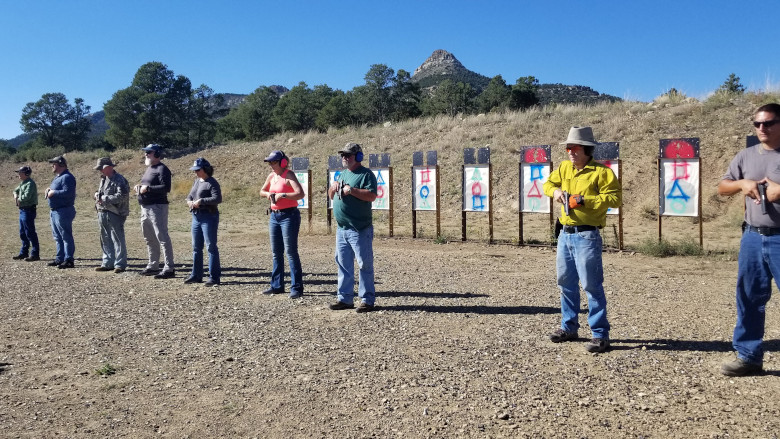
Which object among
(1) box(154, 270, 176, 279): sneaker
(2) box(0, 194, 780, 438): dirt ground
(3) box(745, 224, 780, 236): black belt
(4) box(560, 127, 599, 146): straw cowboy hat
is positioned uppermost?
(4) box(560, 127, 599, 146): straw cowboy hat

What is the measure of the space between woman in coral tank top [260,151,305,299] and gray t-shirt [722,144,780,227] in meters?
4.65

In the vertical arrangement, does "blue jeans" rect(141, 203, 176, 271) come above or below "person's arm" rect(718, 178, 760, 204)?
below

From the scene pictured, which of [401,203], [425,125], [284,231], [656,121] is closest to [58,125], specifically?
[425,125]

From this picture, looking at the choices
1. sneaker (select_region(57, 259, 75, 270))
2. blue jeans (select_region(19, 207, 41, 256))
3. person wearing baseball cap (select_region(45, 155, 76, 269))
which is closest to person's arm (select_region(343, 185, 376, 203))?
person wearing baseball cap (select_region(45, 155, 76, 269))

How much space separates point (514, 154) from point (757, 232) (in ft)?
64.4

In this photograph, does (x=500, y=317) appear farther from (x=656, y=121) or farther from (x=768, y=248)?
(x=656, y=121)

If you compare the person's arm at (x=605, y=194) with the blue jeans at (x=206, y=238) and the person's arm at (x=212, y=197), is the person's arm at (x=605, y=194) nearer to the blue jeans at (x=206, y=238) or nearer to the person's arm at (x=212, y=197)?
the person's arm at (x=212, y=197)

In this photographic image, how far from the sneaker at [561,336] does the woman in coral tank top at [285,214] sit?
11.0ft

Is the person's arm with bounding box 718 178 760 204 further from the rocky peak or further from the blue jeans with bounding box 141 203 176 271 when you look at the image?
the rocky peak

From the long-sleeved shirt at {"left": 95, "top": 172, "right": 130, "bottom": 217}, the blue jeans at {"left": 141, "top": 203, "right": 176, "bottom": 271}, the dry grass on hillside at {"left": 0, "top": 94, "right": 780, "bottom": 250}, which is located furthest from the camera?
the dry grass on hillside at {"left": 0, "top": 94, "right": 780, "bottom": 250}

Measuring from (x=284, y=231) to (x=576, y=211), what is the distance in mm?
3760

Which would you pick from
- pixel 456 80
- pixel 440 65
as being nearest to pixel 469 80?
pixel 456 80

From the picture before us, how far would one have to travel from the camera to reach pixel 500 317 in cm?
628

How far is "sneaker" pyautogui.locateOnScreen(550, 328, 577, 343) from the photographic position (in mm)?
5203
